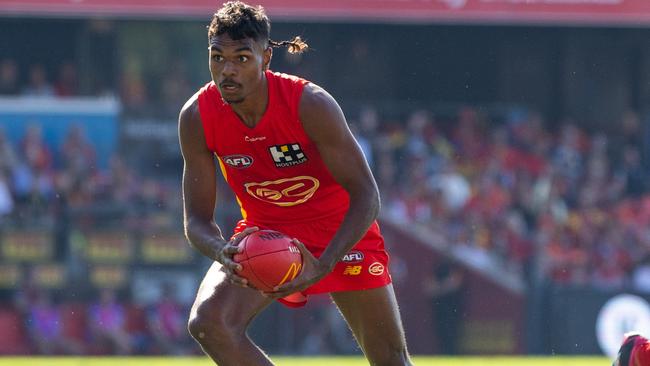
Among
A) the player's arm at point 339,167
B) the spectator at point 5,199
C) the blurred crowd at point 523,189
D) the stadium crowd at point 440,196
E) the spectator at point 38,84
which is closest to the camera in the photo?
the player's arm at point 339,167

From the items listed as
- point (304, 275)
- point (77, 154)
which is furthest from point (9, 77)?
point (304, 275)

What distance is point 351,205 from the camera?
596cm

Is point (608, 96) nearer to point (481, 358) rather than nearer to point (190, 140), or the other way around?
point (481, 358)

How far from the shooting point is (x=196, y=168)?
6.05 metres

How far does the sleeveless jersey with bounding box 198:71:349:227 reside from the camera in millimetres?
5945

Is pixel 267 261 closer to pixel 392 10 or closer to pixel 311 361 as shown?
pixel 311 361

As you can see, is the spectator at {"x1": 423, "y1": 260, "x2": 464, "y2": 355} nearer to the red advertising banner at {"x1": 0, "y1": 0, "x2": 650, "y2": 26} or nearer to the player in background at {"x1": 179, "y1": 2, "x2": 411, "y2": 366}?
the red advertising banner at {"x1": 0, "y1": 0, "x2": 650, "y2": 26}

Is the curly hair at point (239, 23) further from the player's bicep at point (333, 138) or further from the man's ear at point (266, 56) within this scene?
the player's bicep at point (333, 138)

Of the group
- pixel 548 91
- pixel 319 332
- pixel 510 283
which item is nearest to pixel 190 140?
pixel 319 332

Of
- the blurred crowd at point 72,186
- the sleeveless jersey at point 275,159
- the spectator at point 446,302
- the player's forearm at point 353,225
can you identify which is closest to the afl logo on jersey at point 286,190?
the sleeveless jersey at point 275,159

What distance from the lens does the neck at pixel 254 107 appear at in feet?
19.4

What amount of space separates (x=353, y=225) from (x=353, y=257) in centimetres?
40

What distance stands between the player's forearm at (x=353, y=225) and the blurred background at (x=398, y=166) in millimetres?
9770

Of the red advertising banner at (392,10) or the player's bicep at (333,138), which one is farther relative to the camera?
the red advertising banner at (392,10)
